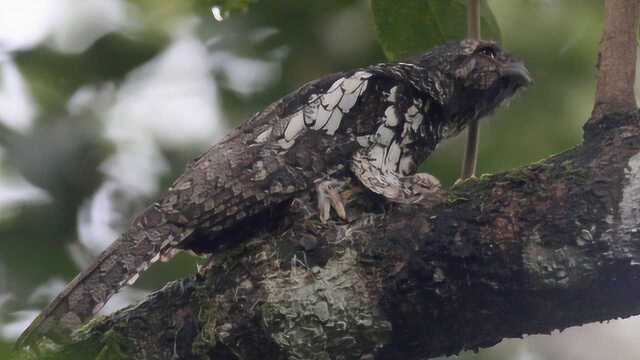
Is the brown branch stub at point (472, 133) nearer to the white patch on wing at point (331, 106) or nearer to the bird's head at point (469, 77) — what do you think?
the bird's head at point (469, 77)

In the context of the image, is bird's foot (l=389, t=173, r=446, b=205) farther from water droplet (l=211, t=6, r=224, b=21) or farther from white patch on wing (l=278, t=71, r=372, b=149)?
water droplet (l=211, t=6, r=224, b=21)

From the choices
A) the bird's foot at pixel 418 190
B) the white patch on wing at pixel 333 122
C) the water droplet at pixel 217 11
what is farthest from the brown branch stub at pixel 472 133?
the water droplet at pixel 217 11

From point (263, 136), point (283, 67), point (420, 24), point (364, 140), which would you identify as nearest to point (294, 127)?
point (263, 136)

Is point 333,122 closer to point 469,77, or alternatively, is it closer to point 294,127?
point 294,127

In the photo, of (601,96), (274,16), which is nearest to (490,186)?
(601,96)

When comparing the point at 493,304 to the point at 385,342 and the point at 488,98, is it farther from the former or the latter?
the point at 488,98

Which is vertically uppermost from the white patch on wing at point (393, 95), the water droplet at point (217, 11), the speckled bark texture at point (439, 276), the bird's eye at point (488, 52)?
the bird's eye at point (488, 52)
